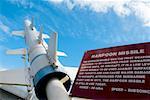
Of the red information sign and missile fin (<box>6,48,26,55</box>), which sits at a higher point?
missile fin (<box>6,48,26,55</box>)

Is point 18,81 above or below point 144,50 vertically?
below

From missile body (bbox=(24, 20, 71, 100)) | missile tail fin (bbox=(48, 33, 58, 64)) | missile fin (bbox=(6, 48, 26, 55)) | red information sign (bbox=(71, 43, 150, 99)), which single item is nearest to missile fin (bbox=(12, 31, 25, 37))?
missile fin (bbox=(6, 48, 26, 55))

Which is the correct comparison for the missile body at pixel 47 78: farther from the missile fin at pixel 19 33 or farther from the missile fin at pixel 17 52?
the missile fin at pixel 19 33

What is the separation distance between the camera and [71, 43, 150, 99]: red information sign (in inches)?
202

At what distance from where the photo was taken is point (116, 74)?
18.5ft

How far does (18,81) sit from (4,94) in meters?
1.79

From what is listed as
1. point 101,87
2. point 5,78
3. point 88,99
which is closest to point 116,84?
point 101,87

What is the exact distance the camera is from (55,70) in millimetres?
7512

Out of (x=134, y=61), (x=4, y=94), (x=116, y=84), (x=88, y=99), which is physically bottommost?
(x=4, y=94)

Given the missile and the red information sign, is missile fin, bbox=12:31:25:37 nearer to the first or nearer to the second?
the missile

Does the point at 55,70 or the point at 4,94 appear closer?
the point at 55,70

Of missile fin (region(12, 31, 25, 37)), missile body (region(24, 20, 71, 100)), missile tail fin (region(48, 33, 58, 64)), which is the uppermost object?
missile fin (region(12, 31, 25, 37))

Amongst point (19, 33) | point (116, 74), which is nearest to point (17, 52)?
point (19, 33)

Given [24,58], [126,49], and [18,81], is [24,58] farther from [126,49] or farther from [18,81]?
[126,49]
